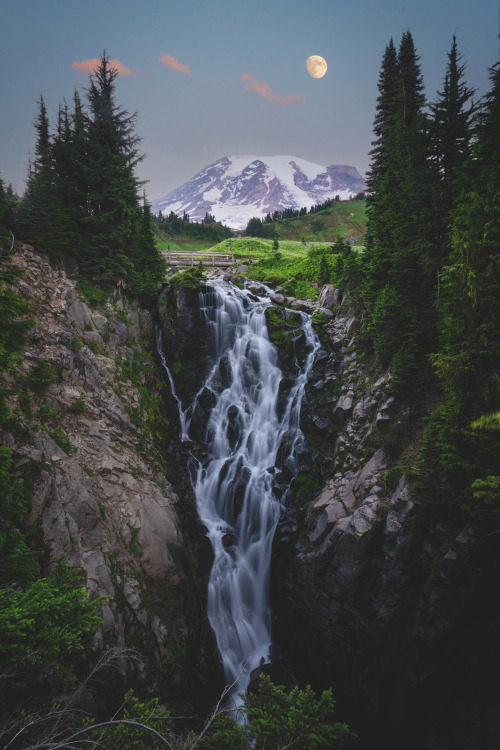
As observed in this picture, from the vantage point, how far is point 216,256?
32.6 m

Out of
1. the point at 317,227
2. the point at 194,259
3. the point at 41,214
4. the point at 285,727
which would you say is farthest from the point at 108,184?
the point at 317,227

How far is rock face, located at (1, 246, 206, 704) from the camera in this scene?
949cm

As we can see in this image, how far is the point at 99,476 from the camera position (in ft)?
38.0

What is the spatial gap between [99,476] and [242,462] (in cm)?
753

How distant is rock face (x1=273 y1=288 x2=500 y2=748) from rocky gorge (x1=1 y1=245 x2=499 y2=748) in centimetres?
5

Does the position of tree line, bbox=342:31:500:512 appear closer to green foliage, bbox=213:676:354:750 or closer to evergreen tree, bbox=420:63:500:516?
evergreen tree, bbox=420:63:500:516

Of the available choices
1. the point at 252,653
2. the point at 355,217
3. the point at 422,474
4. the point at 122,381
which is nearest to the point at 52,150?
the point at 122,381

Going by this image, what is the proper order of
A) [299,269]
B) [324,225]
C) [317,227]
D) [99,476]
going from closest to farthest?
[99,476] < [299,269] < [317,227] < [324,225]

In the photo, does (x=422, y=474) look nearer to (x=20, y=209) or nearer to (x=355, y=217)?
(x=20, y=209)

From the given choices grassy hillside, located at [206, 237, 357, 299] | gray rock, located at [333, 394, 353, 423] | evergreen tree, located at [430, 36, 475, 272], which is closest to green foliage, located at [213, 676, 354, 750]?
gray rock, located at [333, 394, 353, 423]

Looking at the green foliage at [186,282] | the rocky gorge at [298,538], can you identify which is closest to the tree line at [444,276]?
the rocky gorge at [298,538]

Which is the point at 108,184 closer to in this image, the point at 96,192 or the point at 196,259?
the point at 96,192

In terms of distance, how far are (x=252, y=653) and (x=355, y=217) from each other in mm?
95561

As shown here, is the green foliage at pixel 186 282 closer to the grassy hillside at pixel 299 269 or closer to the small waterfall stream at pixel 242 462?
the small waterfall stream at pixel 242 462
